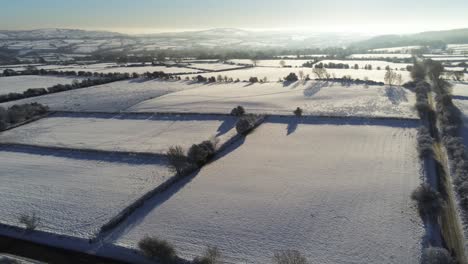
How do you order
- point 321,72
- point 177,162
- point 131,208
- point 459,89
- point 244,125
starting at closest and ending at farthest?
point 131,208 < point 177,162 < point 244,125 < point 459,89 < point 321,72

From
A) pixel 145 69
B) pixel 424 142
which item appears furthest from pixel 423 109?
pixel 145 69

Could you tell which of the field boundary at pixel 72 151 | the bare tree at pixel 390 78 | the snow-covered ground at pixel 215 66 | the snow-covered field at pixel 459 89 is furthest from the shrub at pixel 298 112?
the snow-covered ground at pixel 215 66

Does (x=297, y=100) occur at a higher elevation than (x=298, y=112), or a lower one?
higher

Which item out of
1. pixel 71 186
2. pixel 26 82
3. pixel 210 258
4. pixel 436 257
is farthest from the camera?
pixel 26 82

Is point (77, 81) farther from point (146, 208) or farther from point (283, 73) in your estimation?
point (146, 208)

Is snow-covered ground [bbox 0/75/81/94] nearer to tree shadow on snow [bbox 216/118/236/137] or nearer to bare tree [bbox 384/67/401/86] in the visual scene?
tree shadow on snow [bbox 216/118/236/137]

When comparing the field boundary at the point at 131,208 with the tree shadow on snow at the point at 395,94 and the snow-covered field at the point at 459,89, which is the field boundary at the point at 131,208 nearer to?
the tree shadow on snow at the point at 395,94

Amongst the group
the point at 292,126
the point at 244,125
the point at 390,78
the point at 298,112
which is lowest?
the point at 292,126
